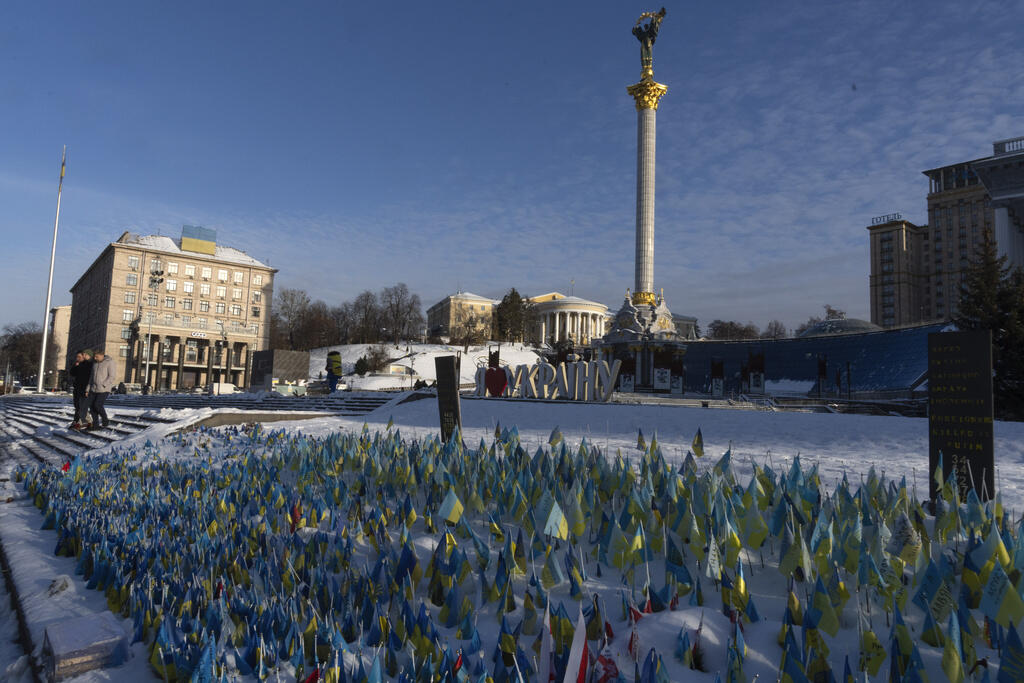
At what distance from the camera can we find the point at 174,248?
66438mm

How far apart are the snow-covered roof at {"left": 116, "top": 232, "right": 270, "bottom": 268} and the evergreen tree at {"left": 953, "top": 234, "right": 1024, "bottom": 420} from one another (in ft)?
222

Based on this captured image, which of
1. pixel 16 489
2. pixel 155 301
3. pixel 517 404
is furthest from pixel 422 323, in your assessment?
pixel 16 489

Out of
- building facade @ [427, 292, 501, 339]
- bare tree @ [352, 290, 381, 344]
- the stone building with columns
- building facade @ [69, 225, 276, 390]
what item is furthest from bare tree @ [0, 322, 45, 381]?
the stone building with columns

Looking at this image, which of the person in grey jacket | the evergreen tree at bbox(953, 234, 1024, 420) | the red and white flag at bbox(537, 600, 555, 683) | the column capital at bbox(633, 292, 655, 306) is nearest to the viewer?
the red and white flag at bbox(537, 600, 555, 683)

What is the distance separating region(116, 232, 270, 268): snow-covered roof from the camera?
65.0 metres

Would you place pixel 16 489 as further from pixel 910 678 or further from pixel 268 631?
pixel 910 678

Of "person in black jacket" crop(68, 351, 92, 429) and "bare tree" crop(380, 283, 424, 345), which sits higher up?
"bare tree" crop(380, 283, 424, 345)

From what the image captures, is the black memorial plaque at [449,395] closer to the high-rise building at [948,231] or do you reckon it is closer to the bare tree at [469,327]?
the bare tree at [469,327]

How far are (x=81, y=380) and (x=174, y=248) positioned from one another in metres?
60.8

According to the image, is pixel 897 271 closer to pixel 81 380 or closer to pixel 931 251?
pixel 931 251

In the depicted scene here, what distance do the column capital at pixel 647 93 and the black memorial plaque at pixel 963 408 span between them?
119 ft

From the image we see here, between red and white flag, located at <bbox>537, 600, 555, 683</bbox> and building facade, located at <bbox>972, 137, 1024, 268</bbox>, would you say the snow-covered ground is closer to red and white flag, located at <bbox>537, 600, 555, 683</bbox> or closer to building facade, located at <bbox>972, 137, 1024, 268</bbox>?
red and white flag, located at <bbox>537, 600, 555, 683</bbox>

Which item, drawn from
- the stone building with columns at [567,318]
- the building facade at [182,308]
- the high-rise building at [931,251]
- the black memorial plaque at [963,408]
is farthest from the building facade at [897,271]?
the black memorial plaque at [963,408]

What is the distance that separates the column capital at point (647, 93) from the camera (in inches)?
1516
